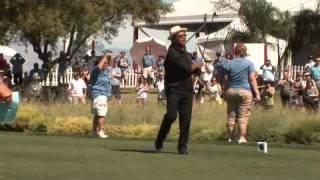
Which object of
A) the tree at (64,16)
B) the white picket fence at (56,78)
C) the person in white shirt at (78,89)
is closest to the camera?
the person in white shirt at (78,89)

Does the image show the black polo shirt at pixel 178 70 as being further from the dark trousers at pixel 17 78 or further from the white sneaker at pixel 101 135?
the dark trousers at pixel 17 78

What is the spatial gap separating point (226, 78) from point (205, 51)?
900 inches

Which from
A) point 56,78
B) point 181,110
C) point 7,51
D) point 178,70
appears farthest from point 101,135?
point 7,51

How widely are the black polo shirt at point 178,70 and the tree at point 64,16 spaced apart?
1879cm

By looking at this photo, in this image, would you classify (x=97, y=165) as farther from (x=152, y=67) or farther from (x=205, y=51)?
(x=205, y=51)

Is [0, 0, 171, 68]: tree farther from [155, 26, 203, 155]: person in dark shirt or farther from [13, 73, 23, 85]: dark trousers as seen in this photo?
[155, 26, 203, 155]: person in dark shirt

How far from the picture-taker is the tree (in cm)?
3153

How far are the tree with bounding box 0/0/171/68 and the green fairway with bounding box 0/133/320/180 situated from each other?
16.8 m

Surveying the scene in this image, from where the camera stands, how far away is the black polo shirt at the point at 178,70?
1254cm

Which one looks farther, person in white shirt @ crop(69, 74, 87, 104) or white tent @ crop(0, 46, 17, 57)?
white tent @ crop(0, 46, 17, 57)

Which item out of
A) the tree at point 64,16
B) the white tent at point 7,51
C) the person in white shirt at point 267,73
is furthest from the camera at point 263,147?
the white tent at point 7,51

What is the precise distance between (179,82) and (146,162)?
1.56 meters

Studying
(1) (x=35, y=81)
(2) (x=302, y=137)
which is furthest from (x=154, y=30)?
(2) (x=302, y=137)

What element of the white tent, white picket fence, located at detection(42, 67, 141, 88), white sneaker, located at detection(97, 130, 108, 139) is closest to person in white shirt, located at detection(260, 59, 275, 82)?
white picket fence, located at detection(42, 67, 141, 88)
